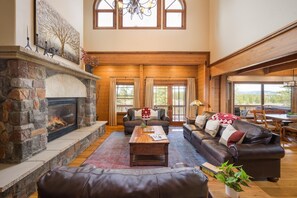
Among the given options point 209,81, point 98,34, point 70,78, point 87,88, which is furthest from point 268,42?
point 98,34

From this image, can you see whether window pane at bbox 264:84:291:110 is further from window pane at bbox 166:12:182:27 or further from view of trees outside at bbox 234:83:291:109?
window pane at bbox 166:12:182:27

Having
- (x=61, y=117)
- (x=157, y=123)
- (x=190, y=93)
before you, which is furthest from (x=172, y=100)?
(x=61, y=117)

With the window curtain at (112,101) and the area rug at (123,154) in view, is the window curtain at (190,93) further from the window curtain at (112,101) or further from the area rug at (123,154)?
the window curtain at (112,101)

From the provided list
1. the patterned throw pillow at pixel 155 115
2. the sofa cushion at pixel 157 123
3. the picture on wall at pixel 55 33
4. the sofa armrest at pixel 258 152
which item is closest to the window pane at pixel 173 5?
the picture on wall at pixel 55 33

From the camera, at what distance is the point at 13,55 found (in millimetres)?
2471

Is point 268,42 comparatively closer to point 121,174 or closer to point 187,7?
point 121,174

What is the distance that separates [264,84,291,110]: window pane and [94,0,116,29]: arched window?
7545mm

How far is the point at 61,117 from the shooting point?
4.62m

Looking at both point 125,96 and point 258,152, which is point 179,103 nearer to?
point 125,96

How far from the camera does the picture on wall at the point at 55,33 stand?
329cm

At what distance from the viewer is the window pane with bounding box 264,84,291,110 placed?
8.47m

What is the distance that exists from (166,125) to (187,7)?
455 centimetres

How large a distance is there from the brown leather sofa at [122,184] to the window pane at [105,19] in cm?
694

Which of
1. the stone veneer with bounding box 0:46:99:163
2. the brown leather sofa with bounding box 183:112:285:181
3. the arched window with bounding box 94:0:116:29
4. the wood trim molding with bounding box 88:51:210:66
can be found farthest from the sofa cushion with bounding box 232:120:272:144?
the arched window with bounding box 94:0:116:29
